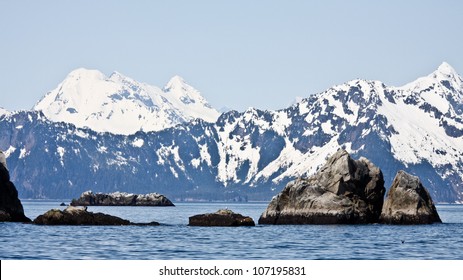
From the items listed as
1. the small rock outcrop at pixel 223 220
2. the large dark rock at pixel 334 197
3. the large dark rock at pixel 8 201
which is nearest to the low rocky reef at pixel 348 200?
the large dark rock at pixel 334 197

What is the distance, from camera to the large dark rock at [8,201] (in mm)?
149500

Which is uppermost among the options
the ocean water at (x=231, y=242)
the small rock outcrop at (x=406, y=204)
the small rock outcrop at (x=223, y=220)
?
the small rock outcrop at (x=406, y=204)

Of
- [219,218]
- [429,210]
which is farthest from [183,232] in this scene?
[429,210]

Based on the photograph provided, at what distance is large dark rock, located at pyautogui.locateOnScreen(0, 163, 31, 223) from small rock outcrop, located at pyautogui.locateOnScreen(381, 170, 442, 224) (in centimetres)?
5053

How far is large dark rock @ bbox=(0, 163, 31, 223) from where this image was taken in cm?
14950

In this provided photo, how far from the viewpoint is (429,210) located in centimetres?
15550

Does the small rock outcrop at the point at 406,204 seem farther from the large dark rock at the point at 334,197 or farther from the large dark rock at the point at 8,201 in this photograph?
the large dark rock at the point at 8,201

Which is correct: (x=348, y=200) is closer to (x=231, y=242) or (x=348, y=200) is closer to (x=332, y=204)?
(x=332, y=204)

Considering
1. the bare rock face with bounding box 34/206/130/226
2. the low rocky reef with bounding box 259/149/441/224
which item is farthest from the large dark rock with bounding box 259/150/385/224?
the bare rock face with bounding box 34/206/130/226

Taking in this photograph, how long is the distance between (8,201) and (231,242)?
172 ft

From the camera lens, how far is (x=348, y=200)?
151 metres

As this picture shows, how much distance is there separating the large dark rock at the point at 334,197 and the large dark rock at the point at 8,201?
34541mm
